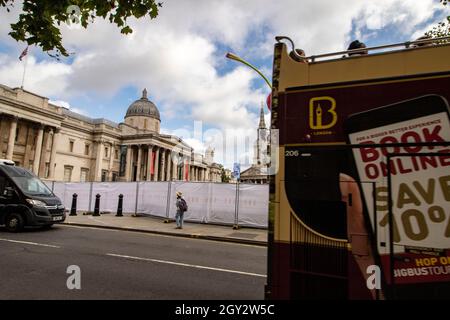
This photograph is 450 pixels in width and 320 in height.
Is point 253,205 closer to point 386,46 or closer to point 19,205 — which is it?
point 19,205

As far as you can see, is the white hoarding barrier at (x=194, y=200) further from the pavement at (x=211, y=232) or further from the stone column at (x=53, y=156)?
the stone column at (x=53, y=156)

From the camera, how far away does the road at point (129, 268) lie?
5.09m

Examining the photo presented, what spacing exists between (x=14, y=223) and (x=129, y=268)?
7.59 meters

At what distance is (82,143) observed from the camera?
202 feet

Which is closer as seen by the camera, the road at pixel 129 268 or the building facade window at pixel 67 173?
the road at pixel 129 268

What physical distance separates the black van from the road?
3.05ft

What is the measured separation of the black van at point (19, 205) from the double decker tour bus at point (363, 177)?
1125 centimetres

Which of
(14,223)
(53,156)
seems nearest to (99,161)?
(53,156)

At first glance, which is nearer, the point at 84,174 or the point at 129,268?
the point at 129,268

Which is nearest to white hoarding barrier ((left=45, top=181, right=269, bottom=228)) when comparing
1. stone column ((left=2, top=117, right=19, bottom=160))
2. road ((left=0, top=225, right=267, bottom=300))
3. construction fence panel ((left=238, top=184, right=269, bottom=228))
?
construction fence panel ((left=238, top=184, right=269, bottom=228))

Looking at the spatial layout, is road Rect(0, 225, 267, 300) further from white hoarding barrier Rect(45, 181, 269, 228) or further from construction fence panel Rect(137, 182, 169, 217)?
construction fence panel Rect(137, 182, 169, 217)

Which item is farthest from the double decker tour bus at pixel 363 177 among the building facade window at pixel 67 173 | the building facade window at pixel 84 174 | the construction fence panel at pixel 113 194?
the building facade window at pixel 84 174

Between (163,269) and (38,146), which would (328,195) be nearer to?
(163,269)

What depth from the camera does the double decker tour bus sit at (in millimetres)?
2975
